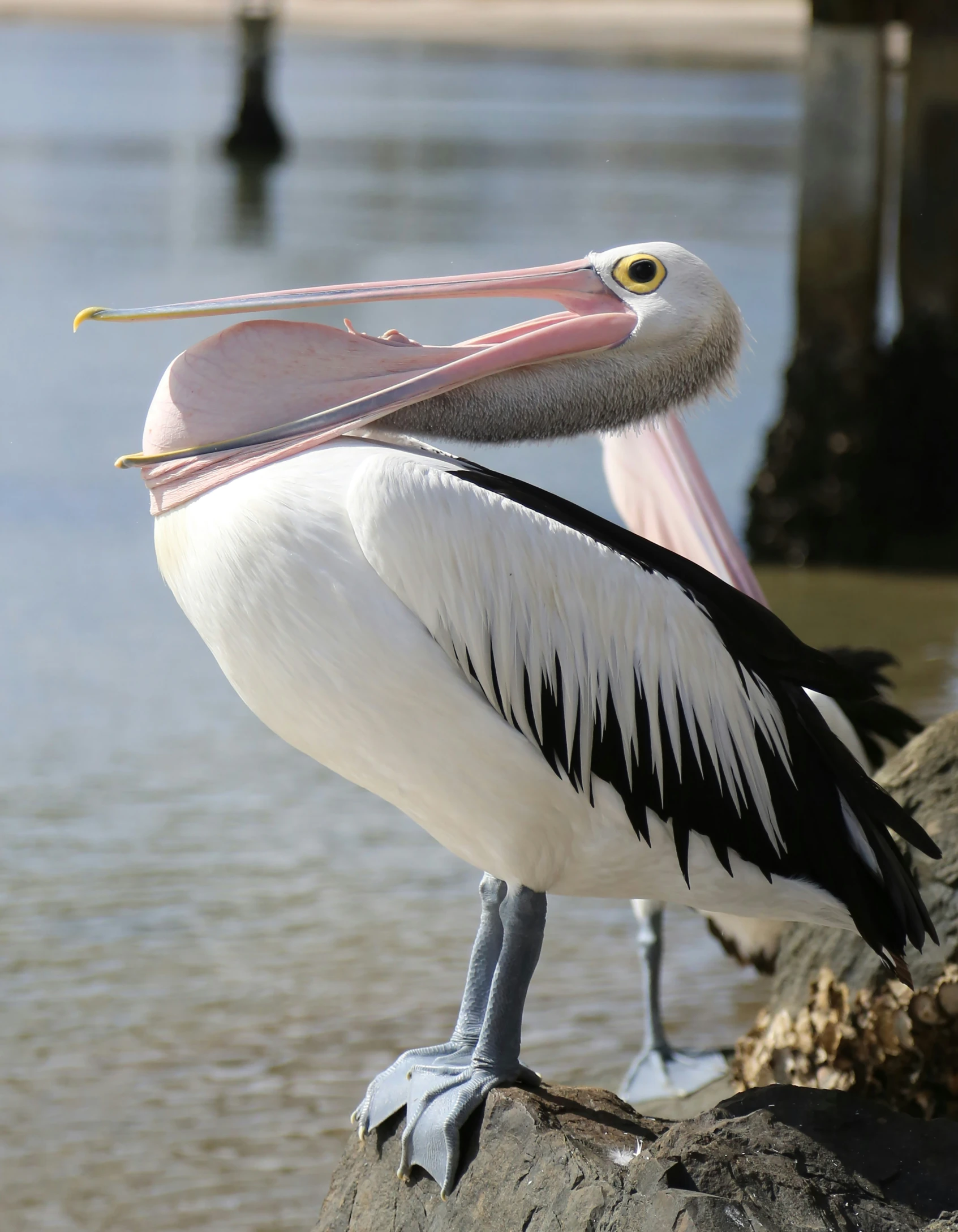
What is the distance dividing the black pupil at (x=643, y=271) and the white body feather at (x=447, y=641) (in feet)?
1.26

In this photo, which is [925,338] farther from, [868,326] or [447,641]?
[447,641]

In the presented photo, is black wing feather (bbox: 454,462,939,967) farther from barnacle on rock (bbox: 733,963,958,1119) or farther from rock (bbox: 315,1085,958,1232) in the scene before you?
barnacle on rock (bbox: 733,963,958,1119)

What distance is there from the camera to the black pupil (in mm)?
2229

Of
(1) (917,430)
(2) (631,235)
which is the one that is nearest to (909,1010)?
(1) (917,430)

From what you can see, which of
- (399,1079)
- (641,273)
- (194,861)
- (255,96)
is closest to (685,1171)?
(399,1079)

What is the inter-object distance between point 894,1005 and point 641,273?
1.19 m

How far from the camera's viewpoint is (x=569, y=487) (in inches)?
276

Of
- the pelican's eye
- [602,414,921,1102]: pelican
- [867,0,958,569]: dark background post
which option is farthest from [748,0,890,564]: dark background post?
the pelican's eye

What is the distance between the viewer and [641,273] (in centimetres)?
224

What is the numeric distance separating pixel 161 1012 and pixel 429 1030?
21.9 inches

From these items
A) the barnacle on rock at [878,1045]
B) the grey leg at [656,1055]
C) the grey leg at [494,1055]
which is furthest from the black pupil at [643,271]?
the grey leg at [656,1055]

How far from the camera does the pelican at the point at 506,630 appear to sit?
79.4 inches

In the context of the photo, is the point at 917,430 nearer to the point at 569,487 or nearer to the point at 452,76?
the point at 569,487

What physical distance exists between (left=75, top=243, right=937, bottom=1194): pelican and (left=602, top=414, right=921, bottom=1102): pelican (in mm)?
196
